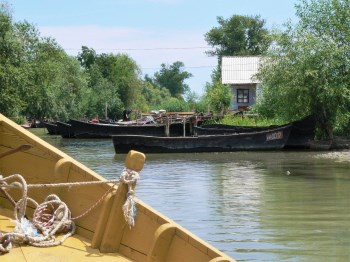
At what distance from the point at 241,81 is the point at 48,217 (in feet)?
145

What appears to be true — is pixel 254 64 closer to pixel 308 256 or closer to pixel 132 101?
pixel 132 101

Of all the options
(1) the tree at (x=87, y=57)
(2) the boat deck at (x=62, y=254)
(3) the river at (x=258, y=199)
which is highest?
(1) the tree at (x=87, y=57)

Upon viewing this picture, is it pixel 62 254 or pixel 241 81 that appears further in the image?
pixel 241 81

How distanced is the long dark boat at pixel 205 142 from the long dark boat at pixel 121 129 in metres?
8.92

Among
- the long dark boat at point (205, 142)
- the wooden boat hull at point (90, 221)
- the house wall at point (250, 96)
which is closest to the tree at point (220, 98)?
the house wall at point (250, 96)

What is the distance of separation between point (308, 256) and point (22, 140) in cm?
442

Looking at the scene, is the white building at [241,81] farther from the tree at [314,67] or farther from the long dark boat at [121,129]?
the tree at [314,67]

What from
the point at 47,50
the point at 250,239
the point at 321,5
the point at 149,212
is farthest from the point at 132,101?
the point at 149,212

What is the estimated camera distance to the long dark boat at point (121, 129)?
→ 3684cm

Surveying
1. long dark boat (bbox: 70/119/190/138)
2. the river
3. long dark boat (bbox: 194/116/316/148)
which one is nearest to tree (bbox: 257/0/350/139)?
long dark boat (bbox: 194/116/316/148)

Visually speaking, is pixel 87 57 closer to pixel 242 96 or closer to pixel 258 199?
pixel 242 96

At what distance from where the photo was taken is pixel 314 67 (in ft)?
88.5

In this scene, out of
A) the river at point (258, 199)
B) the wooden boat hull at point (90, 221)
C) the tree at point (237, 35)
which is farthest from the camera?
the tree at point (237, 35)

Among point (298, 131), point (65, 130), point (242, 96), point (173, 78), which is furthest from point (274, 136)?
point (173, 78)
